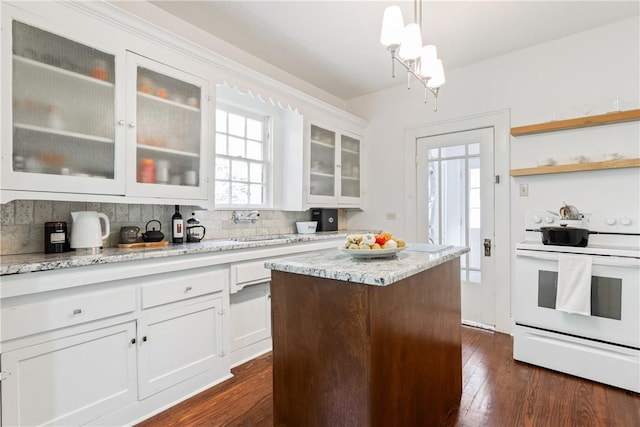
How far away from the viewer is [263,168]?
139 inches

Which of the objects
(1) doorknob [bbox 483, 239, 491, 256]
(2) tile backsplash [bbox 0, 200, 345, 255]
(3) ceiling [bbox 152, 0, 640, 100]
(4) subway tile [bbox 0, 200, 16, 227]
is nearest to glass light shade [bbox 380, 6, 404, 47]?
(3) ceiling [bbox 152, 0, 640, 100]

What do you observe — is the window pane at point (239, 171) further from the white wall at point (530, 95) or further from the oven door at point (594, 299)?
the oven door at point (594, 299)

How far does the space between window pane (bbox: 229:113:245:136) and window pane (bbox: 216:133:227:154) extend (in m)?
0.11

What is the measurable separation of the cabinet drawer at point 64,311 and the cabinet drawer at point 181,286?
94 mm

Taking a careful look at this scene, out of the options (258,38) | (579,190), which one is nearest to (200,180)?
(258,38)

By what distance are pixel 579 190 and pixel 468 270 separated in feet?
4.14

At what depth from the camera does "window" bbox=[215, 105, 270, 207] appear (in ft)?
10.2

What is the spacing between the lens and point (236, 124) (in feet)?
10.6

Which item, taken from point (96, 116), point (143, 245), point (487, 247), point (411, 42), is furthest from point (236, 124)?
point (487, 247)

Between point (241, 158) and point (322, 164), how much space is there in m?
0.97

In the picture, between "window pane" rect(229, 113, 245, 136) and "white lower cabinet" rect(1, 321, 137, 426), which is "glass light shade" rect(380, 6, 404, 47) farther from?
"white lower cabinet" rect(1, 321, 137, 426)

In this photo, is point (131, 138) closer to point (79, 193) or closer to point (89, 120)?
point (89, 120)

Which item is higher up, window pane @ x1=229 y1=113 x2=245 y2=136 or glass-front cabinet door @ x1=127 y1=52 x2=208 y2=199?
window pane @ x1=229 y1=113 x2=245 y2=136

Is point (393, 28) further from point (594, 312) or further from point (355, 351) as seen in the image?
point (594, 312)
